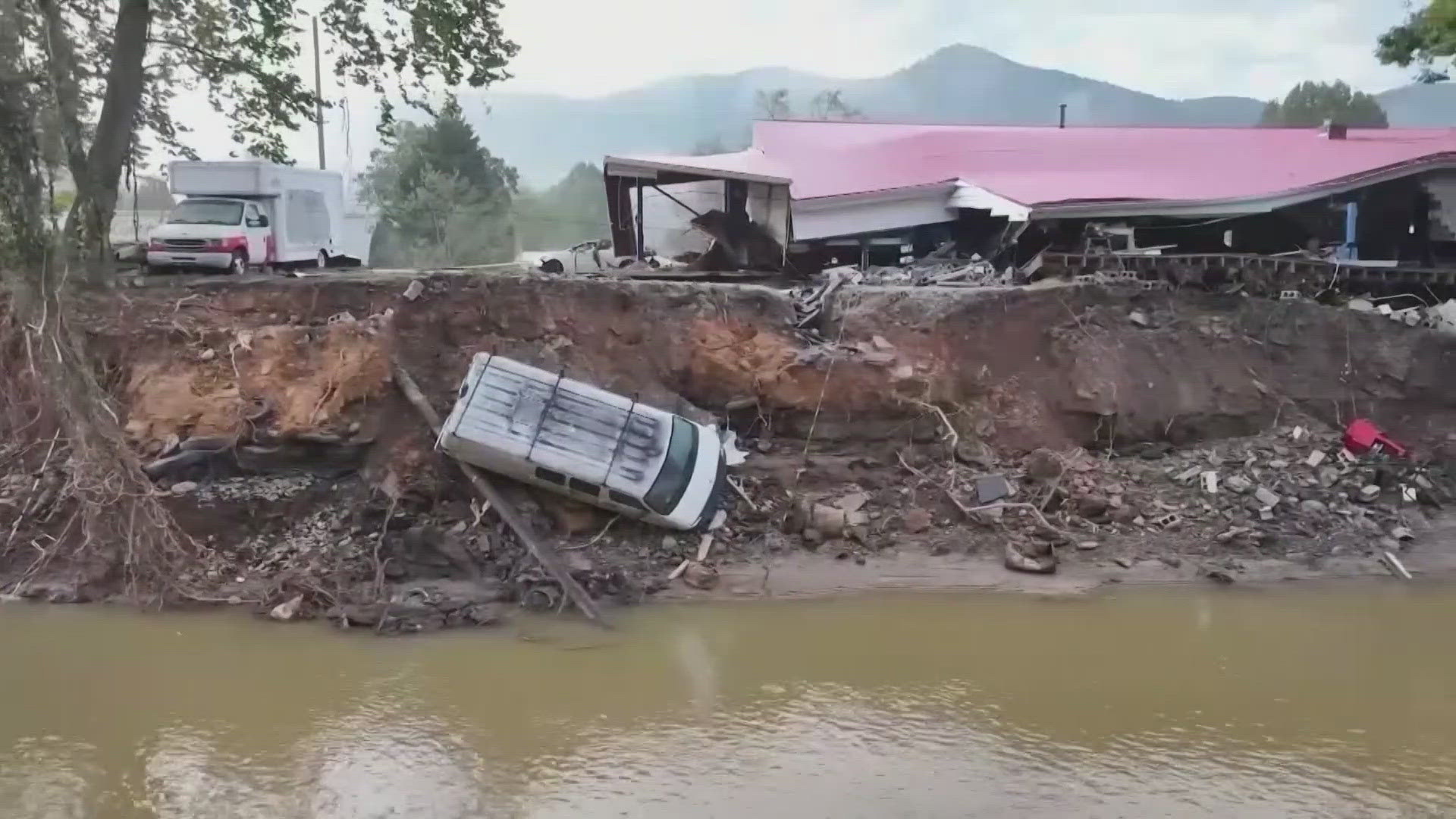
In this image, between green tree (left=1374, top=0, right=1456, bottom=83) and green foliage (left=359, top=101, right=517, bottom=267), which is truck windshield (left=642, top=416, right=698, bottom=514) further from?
green foliage (left=359, top=101, right=517, bottom=267)

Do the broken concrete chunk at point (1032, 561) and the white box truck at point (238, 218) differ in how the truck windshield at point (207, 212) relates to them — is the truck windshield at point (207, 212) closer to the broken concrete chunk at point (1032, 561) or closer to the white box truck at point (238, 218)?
the white box truck at point (238, 218)

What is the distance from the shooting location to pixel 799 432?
604 inches

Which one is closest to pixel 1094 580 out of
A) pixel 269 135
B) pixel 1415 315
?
pixel 1415 315

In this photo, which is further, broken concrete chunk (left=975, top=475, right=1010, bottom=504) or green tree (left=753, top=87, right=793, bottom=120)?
green tree (left=753, top=87, right=793, bottom=120)

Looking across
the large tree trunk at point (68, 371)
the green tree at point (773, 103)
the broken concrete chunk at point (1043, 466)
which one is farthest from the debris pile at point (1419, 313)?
the green tree at point (773, 103)

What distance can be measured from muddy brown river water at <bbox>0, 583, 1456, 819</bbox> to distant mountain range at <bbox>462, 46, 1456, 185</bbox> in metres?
43.9

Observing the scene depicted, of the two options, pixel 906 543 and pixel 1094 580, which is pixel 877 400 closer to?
pixel 906 543

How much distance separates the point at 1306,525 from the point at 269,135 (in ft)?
56.0

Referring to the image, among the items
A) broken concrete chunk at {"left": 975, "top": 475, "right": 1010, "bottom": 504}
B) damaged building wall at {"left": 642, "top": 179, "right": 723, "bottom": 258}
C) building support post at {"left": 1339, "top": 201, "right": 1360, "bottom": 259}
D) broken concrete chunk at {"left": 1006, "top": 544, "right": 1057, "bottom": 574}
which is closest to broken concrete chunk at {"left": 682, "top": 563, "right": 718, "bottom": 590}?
broken concrete chunk at {"left": 1006, "top": 544, "right": 1057, "bottom": 574}

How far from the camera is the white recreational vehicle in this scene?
1324 cm

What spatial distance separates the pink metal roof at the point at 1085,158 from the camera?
17953 millimetres

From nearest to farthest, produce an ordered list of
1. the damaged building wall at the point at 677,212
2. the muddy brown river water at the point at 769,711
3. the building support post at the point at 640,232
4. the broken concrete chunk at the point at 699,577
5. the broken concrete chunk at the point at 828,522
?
the muddy brown river water at the point at 769,711
the broken concrete chunk at the point at 699,577
the broken concrete chunk at the point at 828,522
the damaged building wall at the point at 677,212
the building support post at the point at 640,232

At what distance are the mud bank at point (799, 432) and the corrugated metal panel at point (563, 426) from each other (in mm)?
829

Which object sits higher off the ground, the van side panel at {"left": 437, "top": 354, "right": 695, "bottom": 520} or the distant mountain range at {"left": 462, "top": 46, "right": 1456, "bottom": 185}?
the distant mountain range at {"left": 462, "top": 46, "right": 1456, "bottom": 185}
